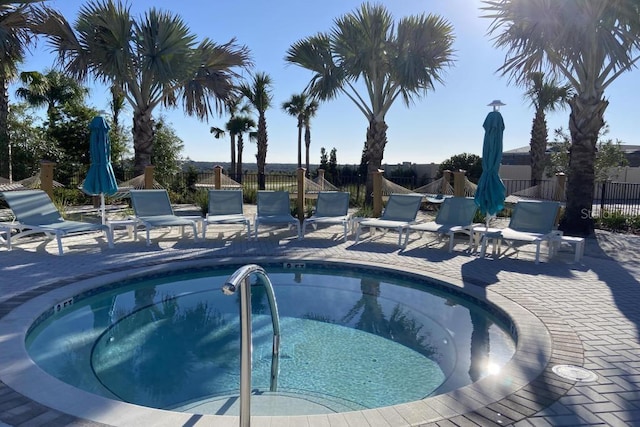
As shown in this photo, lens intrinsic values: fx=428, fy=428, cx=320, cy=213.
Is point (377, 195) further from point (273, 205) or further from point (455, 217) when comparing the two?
point (273, 205)

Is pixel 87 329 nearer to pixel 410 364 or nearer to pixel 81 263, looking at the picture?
pixel 81 263

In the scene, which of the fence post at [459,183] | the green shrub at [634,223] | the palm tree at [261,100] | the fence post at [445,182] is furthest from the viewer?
the palm tree at [261,100]

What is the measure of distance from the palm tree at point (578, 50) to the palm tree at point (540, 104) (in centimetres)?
858

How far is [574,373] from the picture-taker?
9.98 feet

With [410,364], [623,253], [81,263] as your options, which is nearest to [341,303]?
[410,364]

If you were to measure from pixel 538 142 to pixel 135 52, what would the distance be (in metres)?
16.7

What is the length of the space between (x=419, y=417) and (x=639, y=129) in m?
25.4


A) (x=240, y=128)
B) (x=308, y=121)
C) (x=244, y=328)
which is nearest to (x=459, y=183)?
(x=244, y=328)

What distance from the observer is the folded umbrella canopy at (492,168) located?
24.5 ft

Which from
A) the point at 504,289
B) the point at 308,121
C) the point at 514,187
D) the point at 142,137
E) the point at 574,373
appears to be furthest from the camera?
the point at 308,121

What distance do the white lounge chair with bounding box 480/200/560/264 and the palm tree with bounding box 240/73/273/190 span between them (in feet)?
50.6

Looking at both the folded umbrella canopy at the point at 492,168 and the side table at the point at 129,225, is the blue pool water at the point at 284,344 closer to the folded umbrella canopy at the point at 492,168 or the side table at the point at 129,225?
the side table at the point at 129,225

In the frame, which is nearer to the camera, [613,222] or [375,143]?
[613,222]

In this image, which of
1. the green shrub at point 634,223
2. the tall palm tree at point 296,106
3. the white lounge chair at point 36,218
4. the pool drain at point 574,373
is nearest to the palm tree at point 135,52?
the white lounge chair at point 36,218
